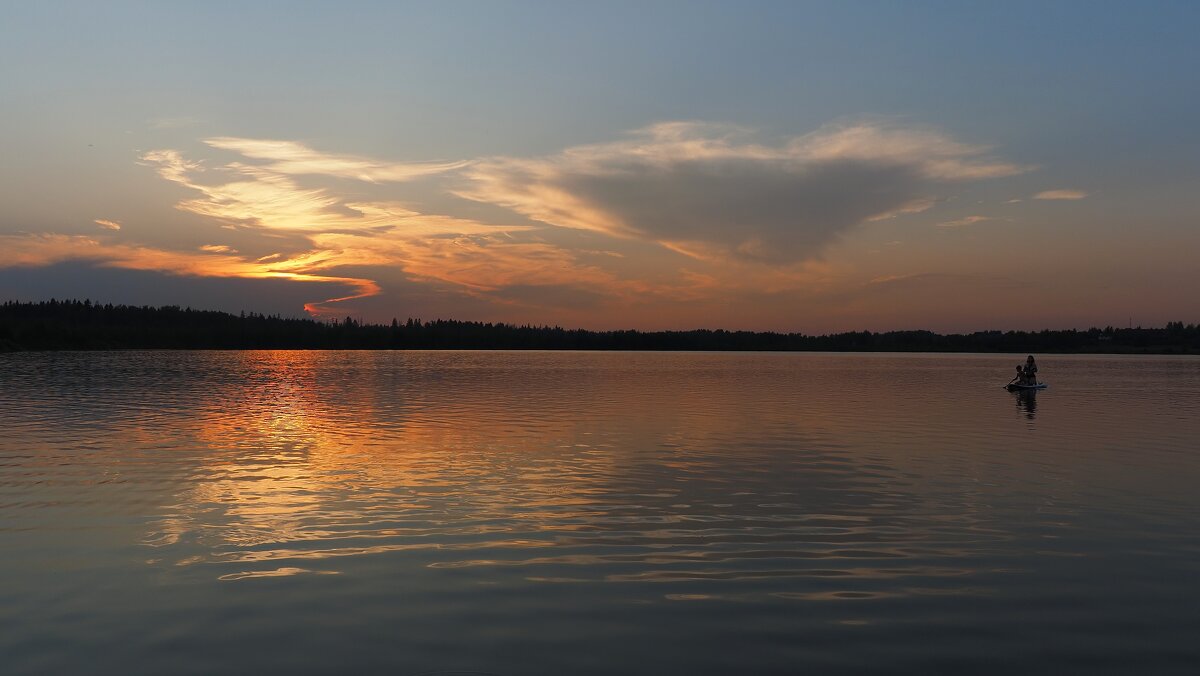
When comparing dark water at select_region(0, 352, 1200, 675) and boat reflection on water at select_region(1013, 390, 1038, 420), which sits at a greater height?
boat reflection on water at select_region(1013, 390, 1038, 420)

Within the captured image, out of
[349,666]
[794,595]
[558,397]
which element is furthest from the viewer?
[558,397]

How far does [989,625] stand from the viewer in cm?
980

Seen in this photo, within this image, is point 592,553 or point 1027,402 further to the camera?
point 1027,402

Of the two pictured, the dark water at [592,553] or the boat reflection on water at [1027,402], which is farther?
the boat reflection on water at [1027,402]

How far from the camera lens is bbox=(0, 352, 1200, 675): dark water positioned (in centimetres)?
898

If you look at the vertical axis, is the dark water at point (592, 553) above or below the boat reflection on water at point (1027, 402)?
below

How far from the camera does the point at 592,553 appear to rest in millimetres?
13188

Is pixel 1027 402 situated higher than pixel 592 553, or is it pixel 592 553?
pixel 1027 402

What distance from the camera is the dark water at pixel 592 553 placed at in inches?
354

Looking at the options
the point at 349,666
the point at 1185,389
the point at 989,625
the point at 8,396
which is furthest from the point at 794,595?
the point at 1185,389

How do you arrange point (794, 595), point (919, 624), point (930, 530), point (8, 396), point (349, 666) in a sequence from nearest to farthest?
point (349, 666) < point (919, 624) < point (794, 595) < point (930, 530) < point (8, 396)

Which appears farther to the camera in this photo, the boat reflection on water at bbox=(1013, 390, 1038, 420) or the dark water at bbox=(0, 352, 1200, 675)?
the boat reflection on water at bbox=(1013, 390, 1038, 420)

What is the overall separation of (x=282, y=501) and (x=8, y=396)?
128 ft

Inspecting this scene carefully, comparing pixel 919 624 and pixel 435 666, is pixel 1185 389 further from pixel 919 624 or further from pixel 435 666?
pixel 435 666
